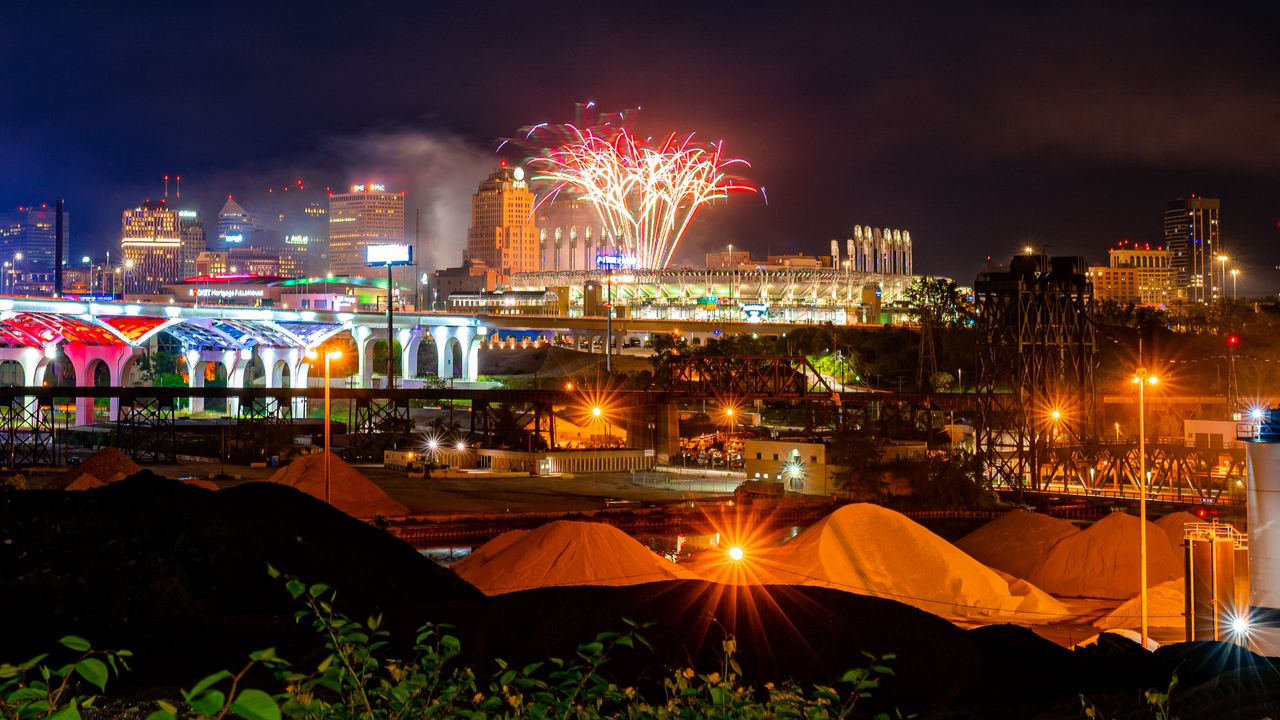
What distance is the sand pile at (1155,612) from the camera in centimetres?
2895

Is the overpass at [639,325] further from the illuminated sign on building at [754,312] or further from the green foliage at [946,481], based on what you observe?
the green foliage at [946,481]

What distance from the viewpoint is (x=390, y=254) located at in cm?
12925

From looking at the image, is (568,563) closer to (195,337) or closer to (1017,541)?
(1017,541)

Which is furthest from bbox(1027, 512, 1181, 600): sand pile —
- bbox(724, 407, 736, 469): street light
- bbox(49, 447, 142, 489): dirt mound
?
bbox(49, 447, 142, 489): dirt mound

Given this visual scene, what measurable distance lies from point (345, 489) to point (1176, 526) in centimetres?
2952

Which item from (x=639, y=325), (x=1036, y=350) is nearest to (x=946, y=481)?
(x=1036, y=350)

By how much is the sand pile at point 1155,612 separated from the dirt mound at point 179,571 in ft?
54.1

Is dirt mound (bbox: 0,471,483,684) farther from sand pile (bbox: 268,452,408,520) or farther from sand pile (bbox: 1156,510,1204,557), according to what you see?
sand pile (bbox: 1156,510,1204,557)

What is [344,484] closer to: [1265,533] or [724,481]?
[724,481]

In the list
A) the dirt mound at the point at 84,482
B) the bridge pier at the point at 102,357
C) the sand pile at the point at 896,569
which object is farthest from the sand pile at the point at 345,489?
the bridge pier at the point at 102,357

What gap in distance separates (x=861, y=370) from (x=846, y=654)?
4329 inches

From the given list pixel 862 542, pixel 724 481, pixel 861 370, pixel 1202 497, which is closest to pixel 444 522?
pixel 862 542

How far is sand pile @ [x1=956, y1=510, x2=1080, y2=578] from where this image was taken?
37188 millimetres

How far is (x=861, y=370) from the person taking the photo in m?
124
